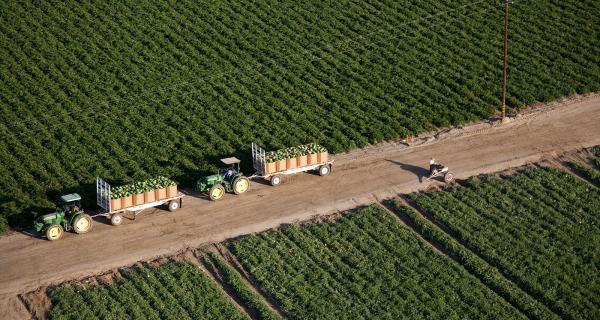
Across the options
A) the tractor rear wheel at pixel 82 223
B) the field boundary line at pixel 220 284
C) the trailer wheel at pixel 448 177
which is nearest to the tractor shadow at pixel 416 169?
the trailer wheel at pixel 448 177

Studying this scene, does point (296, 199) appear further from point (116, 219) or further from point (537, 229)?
point (537, 229)

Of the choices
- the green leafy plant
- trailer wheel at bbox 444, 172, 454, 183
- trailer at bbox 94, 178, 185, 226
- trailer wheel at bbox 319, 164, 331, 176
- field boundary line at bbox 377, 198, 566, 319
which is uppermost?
the green leafy plant

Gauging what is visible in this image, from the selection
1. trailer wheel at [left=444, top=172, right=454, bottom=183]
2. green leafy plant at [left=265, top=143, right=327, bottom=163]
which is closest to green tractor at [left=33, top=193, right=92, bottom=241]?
green leafy plant at [left=265, top=143, right=327, bottom=163]

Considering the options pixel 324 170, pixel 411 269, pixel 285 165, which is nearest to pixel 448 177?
pixel 324 170

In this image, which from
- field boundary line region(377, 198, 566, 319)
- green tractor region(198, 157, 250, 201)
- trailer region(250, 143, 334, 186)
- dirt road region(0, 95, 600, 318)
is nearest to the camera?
field boundary line region(377, 198, 566, 319)

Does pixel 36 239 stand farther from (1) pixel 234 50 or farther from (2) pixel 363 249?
(1) pixel 234 50

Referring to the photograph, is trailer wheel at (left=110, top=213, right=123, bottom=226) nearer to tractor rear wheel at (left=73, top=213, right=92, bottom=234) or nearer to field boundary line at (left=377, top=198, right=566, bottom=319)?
tractor rear wheel at (left=73, top=213, right=92, bottom=234)
